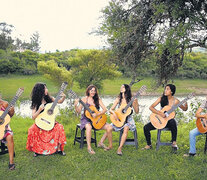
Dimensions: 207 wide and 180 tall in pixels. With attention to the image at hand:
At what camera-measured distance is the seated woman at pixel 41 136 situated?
4441 mm

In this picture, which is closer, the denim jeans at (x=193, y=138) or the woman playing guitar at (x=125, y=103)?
the denim jeans at (x=193, y=138)

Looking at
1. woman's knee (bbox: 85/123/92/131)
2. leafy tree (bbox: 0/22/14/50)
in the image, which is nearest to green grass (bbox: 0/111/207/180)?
woman's knee (bbox: 85/123/92/131)

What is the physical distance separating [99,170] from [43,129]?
1159 millimetres

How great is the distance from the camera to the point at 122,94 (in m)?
5.14

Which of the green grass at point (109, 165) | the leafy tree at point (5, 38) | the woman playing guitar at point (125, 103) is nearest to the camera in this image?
the green grass at point (109, 165)

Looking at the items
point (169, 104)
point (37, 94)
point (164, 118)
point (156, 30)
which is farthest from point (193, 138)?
point (37, 94)

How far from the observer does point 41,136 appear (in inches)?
175

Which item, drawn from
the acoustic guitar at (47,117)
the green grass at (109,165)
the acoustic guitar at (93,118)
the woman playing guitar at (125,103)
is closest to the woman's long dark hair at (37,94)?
the acoustic guitar at (47,117)

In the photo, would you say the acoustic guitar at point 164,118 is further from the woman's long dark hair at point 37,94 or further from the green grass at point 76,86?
the green grass at point 76,86

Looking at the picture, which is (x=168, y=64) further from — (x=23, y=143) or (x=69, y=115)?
(x=69, y=115)

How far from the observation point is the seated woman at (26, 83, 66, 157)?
4.44 metres

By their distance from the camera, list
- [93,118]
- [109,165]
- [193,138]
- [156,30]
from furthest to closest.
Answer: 1. [156,30]
2. [93,118]
3. [193,138]
4. [109,165]

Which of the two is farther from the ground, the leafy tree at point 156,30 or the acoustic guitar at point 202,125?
the leafy tree at point 156,30

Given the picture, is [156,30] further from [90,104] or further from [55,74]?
[55,74]
